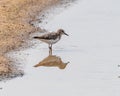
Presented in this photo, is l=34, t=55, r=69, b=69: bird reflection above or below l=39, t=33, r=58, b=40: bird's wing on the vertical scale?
below

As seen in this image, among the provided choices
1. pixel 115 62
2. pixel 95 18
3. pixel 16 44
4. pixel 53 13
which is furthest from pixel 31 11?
pixel 115 62

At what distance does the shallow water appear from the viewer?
12.9 m

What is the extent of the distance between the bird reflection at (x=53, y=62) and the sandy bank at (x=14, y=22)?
2.54 feet

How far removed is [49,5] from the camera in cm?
2228

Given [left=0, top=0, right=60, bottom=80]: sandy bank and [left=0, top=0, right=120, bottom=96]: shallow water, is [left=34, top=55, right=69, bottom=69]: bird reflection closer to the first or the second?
[left=0, top=0, right=120, bottom=96]: shallow water

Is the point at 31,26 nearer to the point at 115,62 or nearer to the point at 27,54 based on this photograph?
the point at 27,54

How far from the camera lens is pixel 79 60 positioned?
15.0m

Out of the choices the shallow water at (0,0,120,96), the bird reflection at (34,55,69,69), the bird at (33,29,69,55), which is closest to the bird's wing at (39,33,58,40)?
the bird at (33,29,69,55)

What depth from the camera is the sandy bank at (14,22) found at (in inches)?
609

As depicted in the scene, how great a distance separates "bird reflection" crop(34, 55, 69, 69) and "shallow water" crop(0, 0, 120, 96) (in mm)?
109

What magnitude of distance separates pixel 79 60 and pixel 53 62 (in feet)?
1.96

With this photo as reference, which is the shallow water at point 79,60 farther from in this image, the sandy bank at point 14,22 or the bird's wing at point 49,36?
the sandy bank at point 14,22

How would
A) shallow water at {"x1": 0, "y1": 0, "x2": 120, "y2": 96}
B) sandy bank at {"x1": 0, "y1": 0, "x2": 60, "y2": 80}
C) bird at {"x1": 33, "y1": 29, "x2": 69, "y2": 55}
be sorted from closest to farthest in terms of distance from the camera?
shallow water at {"x1": 0, "y1": 0, "x2": 120, "y2": 96} → sandy bank at {"x1": 0, "y1": 0, "x2": 60, "y2": 80} → bird at {"x1": 33, "y1": 29, "x2": 69, "y2": 55}

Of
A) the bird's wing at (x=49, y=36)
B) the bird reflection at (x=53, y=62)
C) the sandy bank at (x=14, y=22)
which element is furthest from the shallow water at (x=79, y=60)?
the sandy bank at (x=14, y=22)
